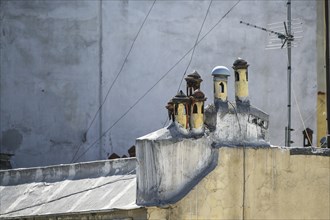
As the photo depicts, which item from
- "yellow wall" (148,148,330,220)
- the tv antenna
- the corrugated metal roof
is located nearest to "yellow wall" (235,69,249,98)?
"yellow wall" (148,148,330,220)

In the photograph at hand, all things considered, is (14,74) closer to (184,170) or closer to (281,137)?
(281,137)

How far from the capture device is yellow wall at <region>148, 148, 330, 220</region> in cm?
2938

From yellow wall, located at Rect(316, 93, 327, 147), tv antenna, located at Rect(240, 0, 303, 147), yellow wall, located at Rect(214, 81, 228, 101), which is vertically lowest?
yellow wall, located at Rect(214, 81, 228, 101)

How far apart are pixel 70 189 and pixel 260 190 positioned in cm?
382

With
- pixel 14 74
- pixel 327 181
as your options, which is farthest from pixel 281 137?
pixel 327 181

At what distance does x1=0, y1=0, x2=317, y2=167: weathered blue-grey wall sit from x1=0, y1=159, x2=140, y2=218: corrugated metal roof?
643 cm

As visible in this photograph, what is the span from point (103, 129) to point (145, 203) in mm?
11112

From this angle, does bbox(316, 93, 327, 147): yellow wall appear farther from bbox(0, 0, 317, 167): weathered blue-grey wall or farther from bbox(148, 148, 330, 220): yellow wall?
bbox(148, 148, 330, 220): yellow wall

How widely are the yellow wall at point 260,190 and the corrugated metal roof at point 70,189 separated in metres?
1.11

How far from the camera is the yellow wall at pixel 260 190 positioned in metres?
29.4

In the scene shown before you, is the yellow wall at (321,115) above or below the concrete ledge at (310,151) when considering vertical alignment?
above

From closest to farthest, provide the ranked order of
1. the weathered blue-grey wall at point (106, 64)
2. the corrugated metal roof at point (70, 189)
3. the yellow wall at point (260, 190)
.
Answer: the yellow wall at point (260, 190), the corrugated metal roof at point (70, 189), the weathered blue-grey wall at point (106, 64)

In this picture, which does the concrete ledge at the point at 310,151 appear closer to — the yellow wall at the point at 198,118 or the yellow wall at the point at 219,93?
the yellow wall at the point at 219,93

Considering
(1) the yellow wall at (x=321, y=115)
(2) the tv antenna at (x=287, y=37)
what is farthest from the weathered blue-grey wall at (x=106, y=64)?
(2) the tv antenna at (x=287, y=37)
